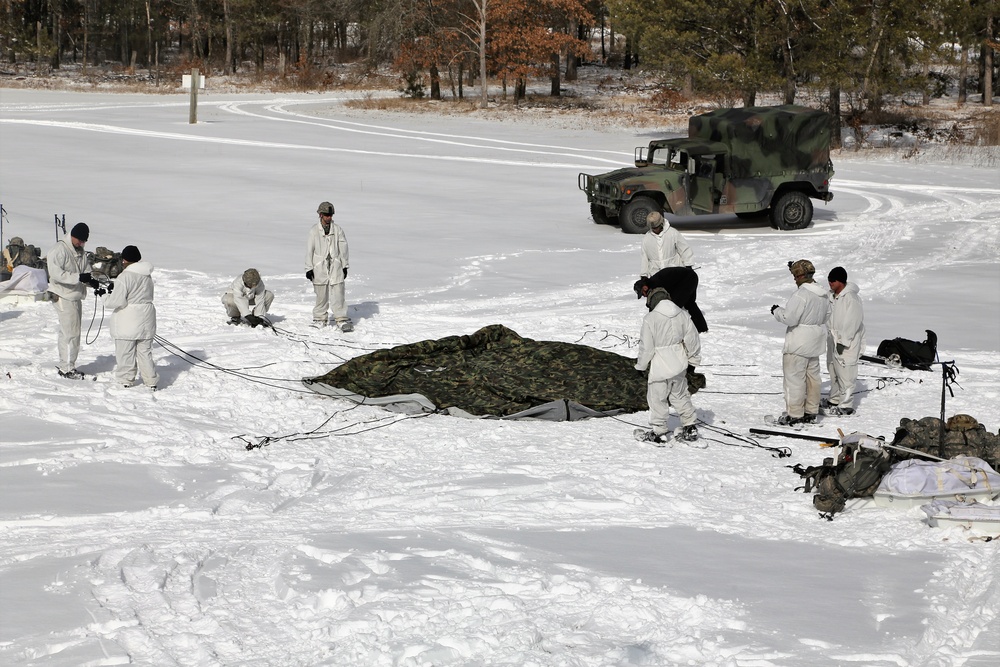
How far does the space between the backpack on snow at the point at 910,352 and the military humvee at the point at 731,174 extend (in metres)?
7.98

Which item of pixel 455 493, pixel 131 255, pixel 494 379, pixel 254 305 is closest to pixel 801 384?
pixel 494 379

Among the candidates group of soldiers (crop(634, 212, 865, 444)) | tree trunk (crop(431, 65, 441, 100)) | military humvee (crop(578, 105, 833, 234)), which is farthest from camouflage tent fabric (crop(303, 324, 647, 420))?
tree trunk (crop(431, 65, 441, 100))

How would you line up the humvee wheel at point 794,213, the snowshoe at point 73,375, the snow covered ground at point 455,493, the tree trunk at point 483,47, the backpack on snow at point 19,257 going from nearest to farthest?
1. the snow covered ground at point 455,493
2. the snowshoe at point 73,375
3. the backpack on snow at point 19,257
4. the humvee wheel at point 794,213
5. the tree trunk at point 483,47

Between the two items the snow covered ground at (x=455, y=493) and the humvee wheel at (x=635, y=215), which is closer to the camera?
the snow covered ground at (x=455, y=493)

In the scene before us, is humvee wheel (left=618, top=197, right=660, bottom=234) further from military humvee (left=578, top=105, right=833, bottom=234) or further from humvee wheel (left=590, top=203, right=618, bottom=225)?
humvee wheel (left=590, top=203, right=618, bottom=225)

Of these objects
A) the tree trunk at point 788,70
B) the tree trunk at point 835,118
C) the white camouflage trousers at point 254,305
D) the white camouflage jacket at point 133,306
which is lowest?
the white camouflage trousers at point 254,305

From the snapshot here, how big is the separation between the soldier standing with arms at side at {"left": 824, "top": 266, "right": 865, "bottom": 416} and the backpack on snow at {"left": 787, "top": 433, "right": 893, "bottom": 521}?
2393 millimetres

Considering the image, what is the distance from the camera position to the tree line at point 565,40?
3350cm

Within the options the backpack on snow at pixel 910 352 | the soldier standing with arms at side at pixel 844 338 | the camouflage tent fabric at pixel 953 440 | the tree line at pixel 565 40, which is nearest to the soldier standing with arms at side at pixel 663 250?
the backpack on snow at pixel 910 352

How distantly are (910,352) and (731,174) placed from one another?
8.87 metres

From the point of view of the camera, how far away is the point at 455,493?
→ 7875 millimetres

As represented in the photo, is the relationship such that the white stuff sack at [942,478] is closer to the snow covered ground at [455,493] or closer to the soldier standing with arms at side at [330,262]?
the snow covered ground at [455,493]

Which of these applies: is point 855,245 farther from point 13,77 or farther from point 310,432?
point 13,77

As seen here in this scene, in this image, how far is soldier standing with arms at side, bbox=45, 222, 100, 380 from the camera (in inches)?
407
